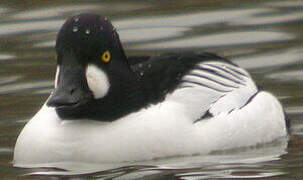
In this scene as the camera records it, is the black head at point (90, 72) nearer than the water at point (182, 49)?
Yes

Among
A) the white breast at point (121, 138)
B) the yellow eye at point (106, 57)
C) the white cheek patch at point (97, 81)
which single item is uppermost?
the yellow eye at point (106, 57)

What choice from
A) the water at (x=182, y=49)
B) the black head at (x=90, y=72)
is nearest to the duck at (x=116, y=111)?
the black head at (x=90, y=72)

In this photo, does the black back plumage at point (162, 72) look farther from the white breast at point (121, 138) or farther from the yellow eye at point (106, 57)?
the yellow eye at point (106, 57)

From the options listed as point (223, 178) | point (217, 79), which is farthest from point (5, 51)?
point (223, 178)

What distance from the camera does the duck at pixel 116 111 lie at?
9.06 metres

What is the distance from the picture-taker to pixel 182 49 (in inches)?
545

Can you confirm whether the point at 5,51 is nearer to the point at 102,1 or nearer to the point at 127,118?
the point at 102,1

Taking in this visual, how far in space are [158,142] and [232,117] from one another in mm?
842

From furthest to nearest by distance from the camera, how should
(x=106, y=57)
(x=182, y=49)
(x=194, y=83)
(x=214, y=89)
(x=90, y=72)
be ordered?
1. (x=182, y=49)
2. (x=214, y=89)
3. (x=194, y=83)
4. (x=106, y=57)
5. (x=90, y=72)

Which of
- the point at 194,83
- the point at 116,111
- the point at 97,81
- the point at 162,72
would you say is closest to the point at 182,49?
the point at 194,83

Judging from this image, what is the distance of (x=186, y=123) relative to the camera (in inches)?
373

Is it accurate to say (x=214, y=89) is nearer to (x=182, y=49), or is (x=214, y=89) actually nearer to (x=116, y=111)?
(x=116, y=111)

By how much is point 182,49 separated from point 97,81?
187 inches

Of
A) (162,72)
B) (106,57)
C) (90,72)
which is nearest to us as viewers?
(90,72)
